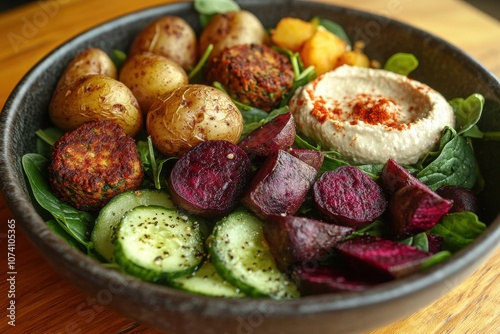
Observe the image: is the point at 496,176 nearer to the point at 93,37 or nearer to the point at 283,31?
the point at 283,31

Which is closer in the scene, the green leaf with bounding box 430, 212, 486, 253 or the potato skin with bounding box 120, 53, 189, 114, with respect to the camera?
the green leaf with bounding box 430, 212, 486, 253

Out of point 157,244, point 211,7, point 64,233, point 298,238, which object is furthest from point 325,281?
point 211,7

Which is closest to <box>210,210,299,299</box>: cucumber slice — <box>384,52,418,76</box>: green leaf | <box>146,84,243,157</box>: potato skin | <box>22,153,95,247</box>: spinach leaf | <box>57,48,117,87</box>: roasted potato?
<box>146,84,243,157</box>: potato skin

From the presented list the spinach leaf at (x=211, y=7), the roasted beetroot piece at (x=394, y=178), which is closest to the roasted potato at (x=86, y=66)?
the spinach leaf at (x=211, y=7)

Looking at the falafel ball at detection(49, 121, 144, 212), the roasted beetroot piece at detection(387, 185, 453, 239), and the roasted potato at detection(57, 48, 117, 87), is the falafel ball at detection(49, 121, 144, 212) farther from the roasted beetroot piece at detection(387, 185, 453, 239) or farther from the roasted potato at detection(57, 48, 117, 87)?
the roasted beetroot piece at detection(387, 185, 453, 239)

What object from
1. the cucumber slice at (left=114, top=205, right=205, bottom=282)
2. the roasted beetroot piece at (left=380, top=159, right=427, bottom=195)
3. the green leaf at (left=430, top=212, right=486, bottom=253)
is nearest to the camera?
the cucumber slice at (left=114, top=205, right=205, bottom=282)

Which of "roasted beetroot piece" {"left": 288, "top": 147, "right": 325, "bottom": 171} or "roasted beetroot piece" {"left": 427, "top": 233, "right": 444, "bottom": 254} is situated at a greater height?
"roasted beetroot piece" {"left": 288, "top": 147, "right": 325, "bottom": 171}

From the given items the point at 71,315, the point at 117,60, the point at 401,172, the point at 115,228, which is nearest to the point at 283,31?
the point at 117,60

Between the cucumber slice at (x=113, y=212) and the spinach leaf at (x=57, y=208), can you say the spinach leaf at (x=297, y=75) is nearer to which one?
the cucumber slice at (x=113, y=212)

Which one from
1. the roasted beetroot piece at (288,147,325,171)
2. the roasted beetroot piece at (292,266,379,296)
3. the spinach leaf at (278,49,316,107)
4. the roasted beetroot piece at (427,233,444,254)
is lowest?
the roasted beetroot piece at (292,266,379,296)
